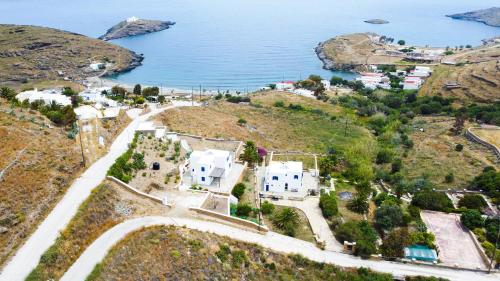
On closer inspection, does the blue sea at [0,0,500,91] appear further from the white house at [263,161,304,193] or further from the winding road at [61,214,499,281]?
the winding road at [61,214,499,281]

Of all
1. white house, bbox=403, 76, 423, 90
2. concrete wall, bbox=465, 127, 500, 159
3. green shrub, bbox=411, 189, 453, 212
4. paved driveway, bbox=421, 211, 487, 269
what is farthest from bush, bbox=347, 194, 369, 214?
white house, bbox=403, 76, 423, 90

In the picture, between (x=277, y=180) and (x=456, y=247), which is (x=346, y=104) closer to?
(x=277, y=180)

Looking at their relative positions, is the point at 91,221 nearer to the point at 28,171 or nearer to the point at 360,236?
the point at 28,171

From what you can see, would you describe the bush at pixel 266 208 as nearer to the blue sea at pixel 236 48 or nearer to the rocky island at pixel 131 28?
the blue sea at pixel 236 48

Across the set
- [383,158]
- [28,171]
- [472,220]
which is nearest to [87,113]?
[28,171]

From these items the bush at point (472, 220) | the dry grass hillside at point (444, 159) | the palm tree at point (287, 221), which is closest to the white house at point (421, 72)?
the dry grass hillside at point (444, 159)

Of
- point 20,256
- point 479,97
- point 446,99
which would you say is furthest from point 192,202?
point 479,97
